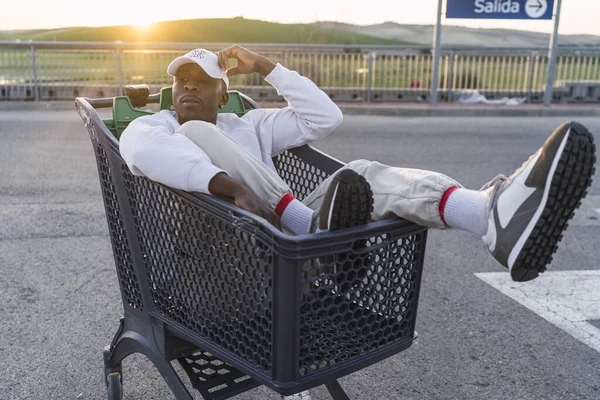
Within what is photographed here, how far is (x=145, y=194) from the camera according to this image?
210 cm

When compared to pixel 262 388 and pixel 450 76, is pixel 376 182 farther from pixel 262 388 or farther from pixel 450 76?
pixel 450 76

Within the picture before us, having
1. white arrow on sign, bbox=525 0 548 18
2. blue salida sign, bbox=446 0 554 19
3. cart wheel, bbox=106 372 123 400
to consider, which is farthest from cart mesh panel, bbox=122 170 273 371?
white arrow on sign, bbox=525 0 548 18

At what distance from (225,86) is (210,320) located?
113cm

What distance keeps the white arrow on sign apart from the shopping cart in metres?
12.8

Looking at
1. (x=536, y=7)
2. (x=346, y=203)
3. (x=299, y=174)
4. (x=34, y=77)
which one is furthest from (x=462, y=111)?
(x=346, y=203)

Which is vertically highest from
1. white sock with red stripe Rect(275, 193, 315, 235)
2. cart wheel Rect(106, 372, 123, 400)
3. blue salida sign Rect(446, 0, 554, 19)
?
blue salida sign Rect(446, 0, 554, 19)

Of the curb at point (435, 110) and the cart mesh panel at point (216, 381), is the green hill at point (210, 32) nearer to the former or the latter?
the curb at point (435, 110)

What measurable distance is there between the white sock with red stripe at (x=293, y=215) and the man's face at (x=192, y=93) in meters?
0.64

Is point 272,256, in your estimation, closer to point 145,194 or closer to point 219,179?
point 219,179

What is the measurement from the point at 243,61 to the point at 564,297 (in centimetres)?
233

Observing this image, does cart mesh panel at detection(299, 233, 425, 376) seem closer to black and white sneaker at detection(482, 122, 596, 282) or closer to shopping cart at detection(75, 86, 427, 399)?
shopping cart at detection(75, 86, 427, 399)

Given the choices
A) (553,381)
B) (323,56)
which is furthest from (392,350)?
(323,56)

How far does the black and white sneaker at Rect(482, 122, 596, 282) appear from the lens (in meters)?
1.72

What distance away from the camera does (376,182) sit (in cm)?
222
